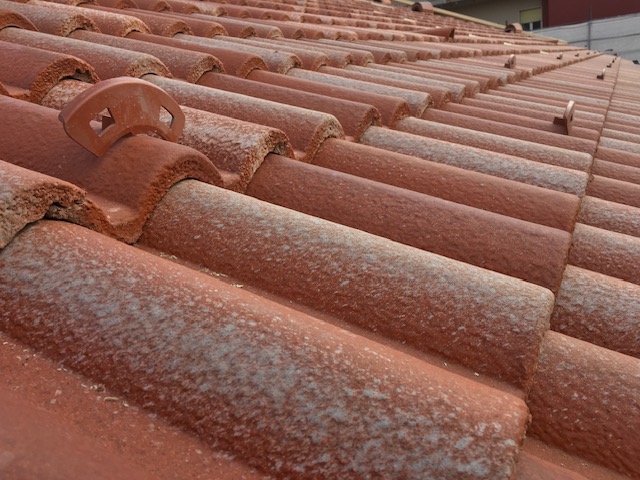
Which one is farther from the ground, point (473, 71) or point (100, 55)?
point (100, 55)

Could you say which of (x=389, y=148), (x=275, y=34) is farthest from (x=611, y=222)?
(x=275, y=34)

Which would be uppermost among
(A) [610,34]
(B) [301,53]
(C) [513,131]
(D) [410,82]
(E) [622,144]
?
(B) [301,53]

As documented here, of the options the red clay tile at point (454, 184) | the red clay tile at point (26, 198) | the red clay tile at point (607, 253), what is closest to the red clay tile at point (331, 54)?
the red clay tile at point (454, 184)

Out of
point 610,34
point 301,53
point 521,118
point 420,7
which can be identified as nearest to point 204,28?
point 301,53

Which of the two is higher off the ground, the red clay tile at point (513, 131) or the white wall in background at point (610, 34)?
the red clay tile at point (513, 131)

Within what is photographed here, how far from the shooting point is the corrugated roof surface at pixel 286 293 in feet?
2.62

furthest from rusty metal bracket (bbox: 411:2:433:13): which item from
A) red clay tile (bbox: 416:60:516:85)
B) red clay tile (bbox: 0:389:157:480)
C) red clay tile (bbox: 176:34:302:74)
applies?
red clay tile (bbox: 0:389:157:480)

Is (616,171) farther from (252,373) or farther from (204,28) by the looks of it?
(252,373)

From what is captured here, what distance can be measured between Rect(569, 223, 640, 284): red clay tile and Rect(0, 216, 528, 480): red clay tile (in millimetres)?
893

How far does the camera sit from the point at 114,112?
1.37m

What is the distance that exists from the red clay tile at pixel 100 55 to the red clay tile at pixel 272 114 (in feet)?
0.41

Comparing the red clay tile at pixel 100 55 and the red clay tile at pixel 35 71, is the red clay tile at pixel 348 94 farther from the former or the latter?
the red clay tile at pixel 35 71

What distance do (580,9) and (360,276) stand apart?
26.3 metres

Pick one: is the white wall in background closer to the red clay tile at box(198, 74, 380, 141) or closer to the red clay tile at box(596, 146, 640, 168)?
the red clay tile at box(596, 146, 640, 168)
